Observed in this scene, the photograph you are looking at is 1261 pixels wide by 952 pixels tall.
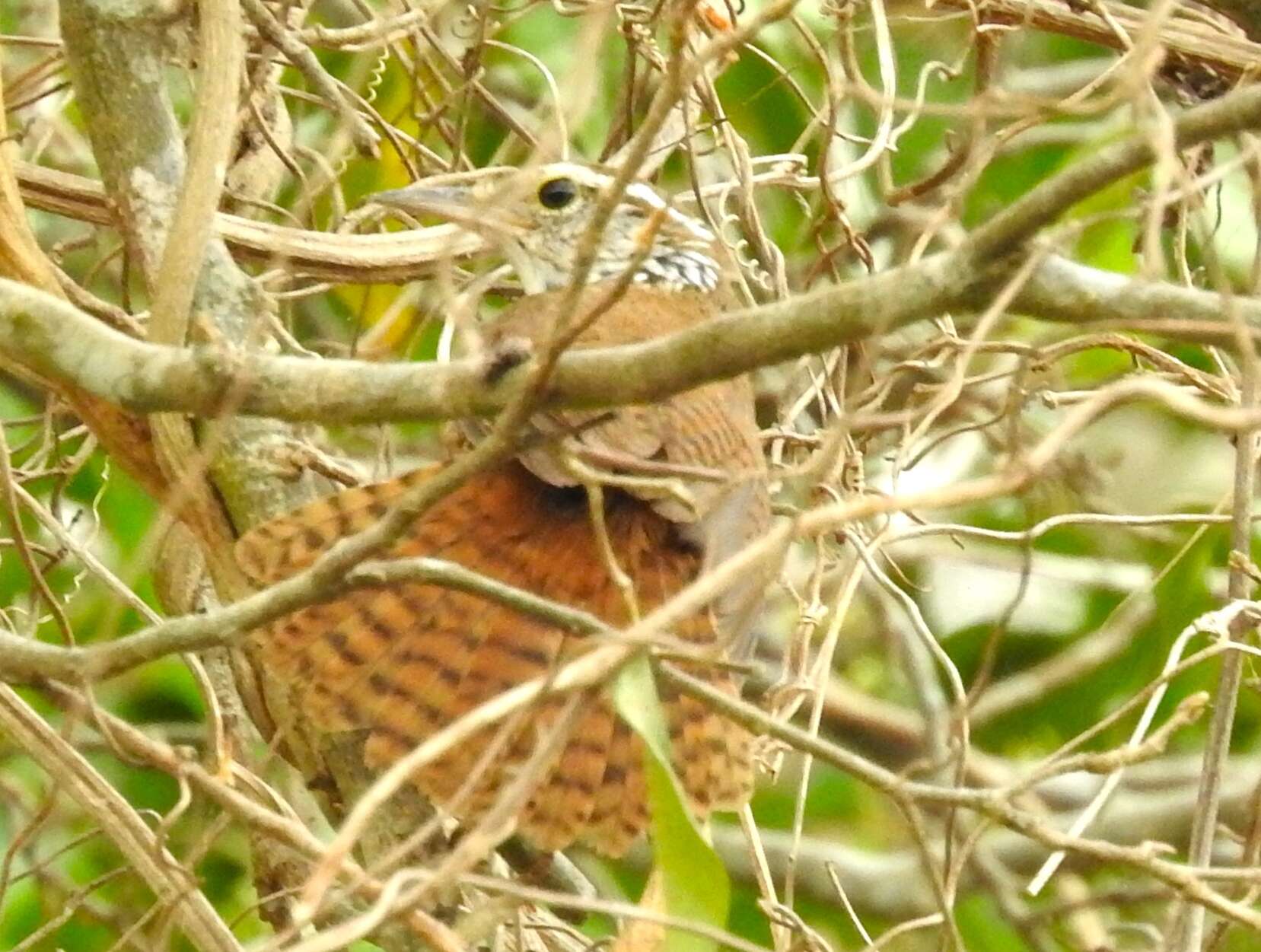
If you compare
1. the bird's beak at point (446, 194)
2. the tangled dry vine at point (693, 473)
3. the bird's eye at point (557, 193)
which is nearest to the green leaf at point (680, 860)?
the tangled dry vine at point (693, 473)

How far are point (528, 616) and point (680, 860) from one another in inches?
19.9

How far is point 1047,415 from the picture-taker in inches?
163

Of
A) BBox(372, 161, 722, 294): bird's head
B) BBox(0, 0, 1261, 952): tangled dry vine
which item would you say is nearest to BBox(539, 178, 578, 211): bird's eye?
BBox(372, 161, 722, 294): bird's head

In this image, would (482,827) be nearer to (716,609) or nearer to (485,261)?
(716,609)

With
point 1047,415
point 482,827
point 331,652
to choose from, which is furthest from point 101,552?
point 482,827

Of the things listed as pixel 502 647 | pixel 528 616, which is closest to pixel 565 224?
pixel 502 647

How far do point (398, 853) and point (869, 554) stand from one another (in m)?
1.10

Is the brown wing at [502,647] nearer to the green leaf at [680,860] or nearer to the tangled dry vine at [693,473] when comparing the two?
the tangled dry vine at [693,473]

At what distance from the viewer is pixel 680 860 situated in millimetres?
1747

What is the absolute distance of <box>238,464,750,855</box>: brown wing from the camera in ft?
7.55

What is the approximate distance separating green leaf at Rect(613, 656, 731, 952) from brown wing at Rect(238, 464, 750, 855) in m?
0.49

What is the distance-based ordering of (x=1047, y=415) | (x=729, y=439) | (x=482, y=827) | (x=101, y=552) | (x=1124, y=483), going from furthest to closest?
(x=1124, y=483) → (x=1047, y=415) → (x=101, y=552) → (x=729, y=439) → (x=482, y=827)

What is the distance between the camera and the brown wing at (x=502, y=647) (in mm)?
2303

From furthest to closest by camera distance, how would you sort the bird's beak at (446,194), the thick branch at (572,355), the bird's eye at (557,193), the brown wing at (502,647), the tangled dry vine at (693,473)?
the bird's eye at (557,193), the bird's beak at (446,194), the brown wing at (502,647), the tangled dry vine at (693,473), the thick branch at (572,355)
